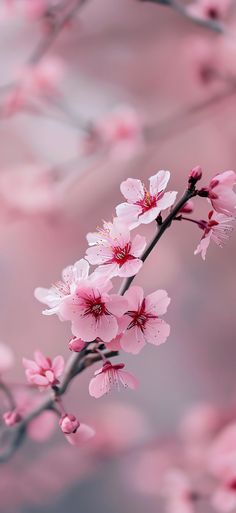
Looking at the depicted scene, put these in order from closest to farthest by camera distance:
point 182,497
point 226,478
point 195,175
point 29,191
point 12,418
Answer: point 195,175 → point 12,418 → point 226,478 → point 182,497 → point 29,191

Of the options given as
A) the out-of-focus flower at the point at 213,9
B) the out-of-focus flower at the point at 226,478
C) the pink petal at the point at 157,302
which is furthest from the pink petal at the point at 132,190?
the out-of-focus flower at the point at 213,9

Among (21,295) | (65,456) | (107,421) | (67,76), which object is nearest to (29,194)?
(21,295)

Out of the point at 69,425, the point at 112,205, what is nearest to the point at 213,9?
the point at 69,425

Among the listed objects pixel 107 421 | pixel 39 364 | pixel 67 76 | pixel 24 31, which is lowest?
pixel 39 364

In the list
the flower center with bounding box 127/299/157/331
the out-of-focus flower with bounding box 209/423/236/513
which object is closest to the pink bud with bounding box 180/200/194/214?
the flower center with bounding box 127/299/157/331

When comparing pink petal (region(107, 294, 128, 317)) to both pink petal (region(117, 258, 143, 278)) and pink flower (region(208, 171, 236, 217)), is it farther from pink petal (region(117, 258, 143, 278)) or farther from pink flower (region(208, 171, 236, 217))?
pink flower (region(208, 171, 236, 217))

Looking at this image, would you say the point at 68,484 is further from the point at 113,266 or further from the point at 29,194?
the point at 113,266

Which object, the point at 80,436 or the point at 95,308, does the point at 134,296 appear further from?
the point at 80,436
